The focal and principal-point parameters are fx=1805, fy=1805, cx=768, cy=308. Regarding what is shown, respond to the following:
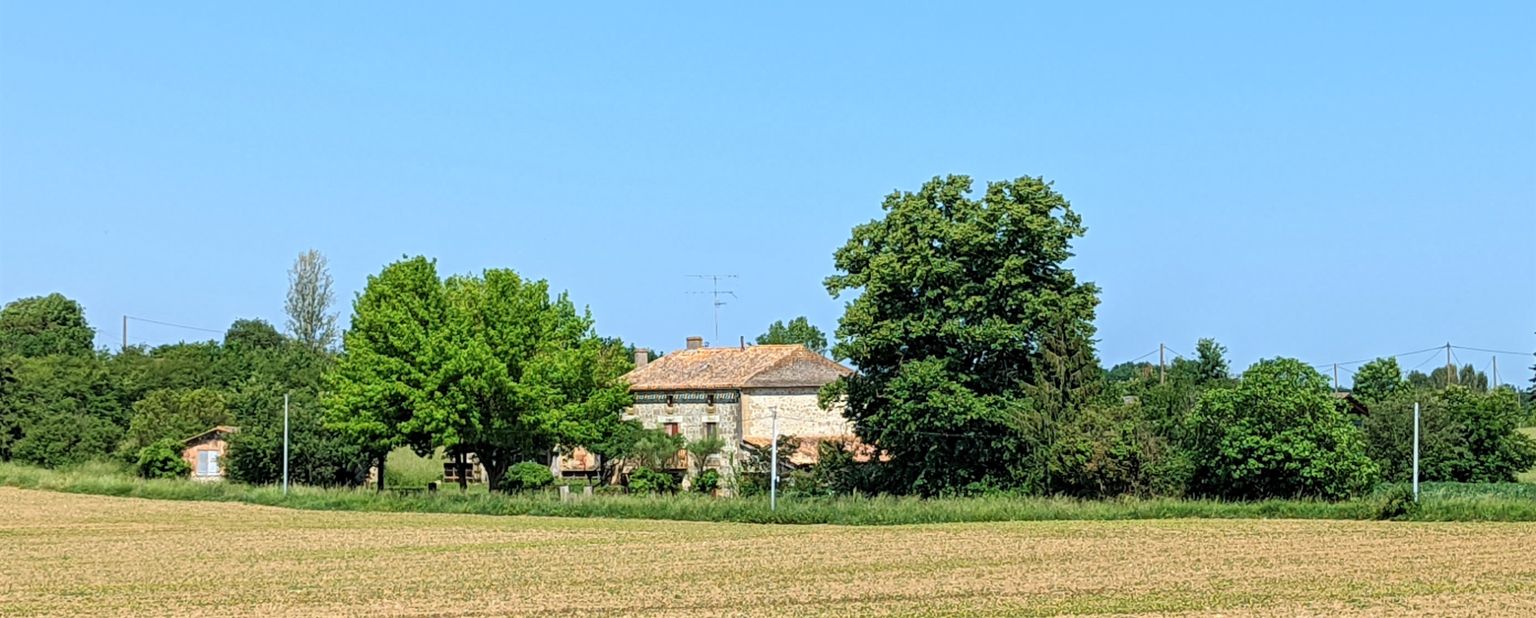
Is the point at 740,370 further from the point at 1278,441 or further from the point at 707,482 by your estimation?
the point at 1278,441

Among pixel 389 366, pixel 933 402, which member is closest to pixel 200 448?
pixel 389 366

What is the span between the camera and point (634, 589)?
31.0m

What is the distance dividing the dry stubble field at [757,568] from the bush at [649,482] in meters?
19.1

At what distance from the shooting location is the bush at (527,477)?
69312mm

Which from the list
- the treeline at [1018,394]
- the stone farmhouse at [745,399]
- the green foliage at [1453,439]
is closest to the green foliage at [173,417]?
the stone farmhouse at [745,399]

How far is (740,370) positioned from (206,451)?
25.3m

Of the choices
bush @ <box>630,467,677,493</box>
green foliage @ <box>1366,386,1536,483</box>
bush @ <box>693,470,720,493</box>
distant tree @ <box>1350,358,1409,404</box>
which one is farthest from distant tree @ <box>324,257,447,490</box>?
distant tree @ <box>1350,358,1409,404</box>

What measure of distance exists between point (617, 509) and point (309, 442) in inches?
887

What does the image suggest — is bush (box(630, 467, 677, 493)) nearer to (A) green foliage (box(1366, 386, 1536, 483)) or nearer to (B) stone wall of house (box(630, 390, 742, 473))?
(B) stone wall of house (box(630, 390, 742, 473))

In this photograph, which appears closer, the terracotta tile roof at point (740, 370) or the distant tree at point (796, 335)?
the terracotta tile roof at point (740, 370)

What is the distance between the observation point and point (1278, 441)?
A: 186 feet

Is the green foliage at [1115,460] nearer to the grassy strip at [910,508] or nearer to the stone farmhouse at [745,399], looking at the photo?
the grassy strip at [910,508]

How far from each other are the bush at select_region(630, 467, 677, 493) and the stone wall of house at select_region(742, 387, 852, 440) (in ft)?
33.1

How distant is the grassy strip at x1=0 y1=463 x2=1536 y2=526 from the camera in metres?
51.4
